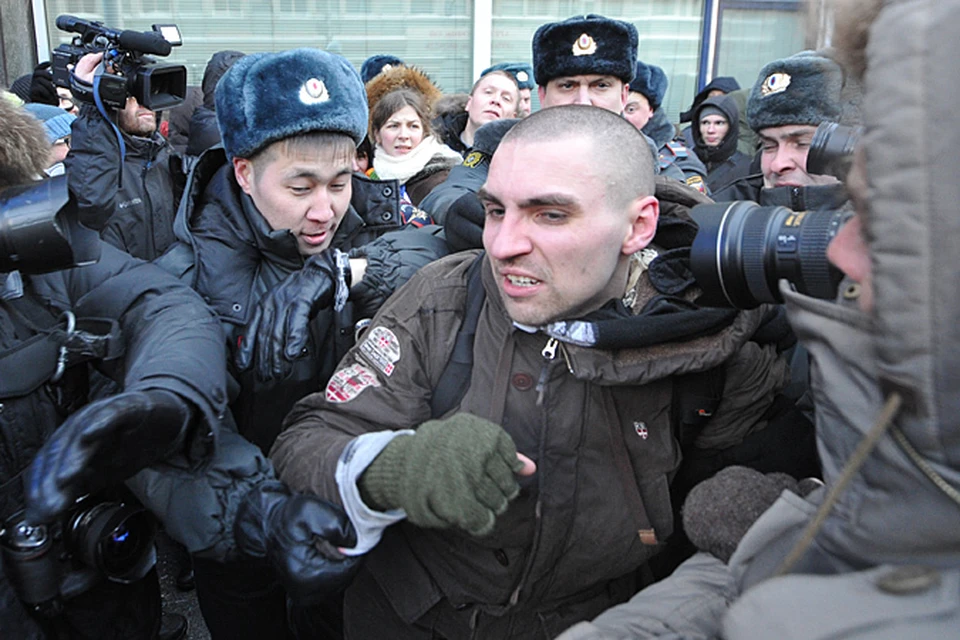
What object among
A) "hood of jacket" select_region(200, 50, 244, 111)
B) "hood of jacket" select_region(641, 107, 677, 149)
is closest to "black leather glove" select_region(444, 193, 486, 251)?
"hood of jacket" select_region(641, 107, 677, 149)

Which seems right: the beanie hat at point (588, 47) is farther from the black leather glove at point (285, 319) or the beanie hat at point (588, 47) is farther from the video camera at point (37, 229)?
the video camera at point (37, 229)

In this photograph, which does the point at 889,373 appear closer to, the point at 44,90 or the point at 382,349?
the point at 382,349

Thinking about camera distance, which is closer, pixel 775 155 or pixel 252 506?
pixel 252 506

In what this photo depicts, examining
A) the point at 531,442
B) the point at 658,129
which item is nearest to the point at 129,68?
the point at 531,442

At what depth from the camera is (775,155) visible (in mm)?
3133

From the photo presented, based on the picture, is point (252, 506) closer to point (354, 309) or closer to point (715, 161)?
point (354, 309)

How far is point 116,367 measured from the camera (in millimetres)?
1715

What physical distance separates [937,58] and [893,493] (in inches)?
17.9

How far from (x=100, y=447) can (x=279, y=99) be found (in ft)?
3.91

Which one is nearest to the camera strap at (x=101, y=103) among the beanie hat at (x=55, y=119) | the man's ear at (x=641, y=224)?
the beanie hat at (x=55, y=119)

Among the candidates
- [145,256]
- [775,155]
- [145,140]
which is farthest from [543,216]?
[145,140]

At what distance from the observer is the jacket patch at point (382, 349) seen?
5.65 feet

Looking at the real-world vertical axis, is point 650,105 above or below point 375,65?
below

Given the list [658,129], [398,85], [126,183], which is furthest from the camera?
[658,129]
